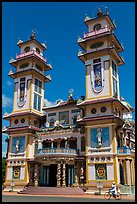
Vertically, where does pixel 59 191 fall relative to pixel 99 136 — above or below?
below

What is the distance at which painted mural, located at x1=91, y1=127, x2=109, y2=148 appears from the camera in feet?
95.2

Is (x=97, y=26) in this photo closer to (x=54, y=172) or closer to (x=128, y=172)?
(x=128, y=172)

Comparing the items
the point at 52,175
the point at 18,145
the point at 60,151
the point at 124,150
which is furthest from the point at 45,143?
the point at 124,150

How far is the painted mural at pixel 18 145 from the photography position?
116 feet

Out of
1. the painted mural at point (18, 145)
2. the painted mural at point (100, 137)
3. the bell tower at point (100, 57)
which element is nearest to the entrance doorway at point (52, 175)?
the painted mural at point (18, 145)

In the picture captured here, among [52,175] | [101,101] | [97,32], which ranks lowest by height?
[52,175]

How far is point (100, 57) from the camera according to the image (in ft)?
108

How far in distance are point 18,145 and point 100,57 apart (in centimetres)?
1679

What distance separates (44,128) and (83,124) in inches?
273

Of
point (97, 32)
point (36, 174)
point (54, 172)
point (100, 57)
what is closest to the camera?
point (36, 174)

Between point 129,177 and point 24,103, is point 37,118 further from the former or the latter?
point 129,177

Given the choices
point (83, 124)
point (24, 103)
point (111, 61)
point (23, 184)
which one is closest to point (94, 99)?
point (83, 124)

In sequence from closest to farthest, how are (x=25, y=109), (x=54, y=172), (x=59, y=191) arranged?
1. (x=59, y=191)
2. (x=54, y=172)
3. (x=25, y=109)

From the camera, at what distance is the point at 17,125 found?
37.1 m
